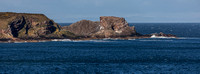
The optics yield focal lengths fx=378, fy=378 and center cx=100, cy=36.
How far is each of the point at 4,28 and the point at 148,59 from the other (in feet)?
265

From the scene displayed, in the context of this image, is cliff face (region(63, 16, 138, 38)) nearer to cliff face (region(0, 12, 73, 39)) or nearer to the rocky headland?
the rocky headland

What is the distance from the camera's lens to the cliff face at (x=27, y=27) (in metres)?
157

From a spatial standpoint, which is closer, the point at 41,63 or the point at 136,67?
the point at 136,67

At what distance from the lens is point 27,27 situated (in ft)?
549

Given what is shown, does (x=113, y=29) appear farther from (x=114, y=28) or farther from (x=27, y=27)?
(x=27, y=27)

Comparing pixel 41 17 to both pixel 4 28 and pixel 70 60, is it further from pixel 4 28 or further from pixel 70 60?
pixel 70 60

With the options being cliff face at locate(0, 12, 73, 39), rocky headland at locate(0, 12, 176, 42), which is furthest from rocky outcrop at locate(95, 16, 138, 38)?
cliff face at locate(0, 12, 73, 39)

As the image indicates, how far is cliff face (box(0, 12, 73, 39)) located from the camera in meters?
157

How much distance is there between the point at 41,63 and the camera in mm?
83750

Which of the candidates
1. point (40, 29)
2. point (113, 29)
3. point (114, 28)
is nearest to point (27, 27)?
point (40, 29)

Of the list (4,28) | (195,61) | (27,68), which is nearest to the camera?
(27,68)

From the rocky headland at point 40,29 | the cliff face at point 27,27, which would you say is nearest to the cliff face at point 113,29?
the rocky headland at point 40,29

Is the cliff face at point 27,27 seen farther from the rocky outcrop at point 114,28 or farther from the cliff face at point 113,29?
the rocky outcrop at point 114,28

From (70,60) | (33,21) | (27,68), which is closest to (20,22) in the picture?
(33,21)
